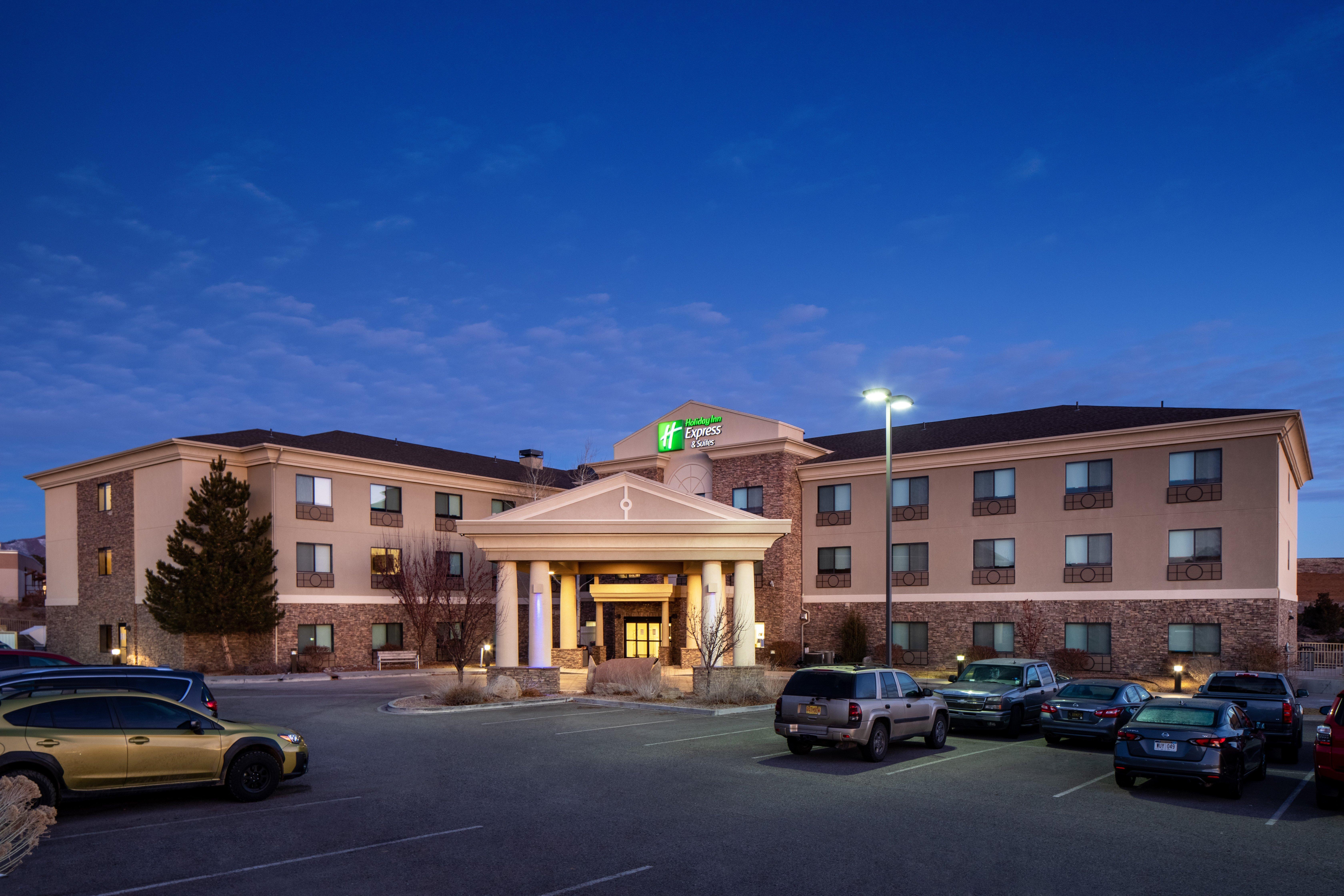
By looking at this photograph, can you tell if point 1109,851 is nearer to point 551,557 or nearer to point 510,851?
point 510,851

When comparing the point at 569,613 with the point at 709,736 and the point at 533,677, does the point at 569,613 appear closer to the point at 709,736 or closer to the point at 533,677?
the point at 533,677

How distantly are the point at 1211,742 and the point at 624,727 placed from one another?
12.0 meters

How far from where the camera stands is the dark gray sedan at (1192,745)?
1334 centimetres

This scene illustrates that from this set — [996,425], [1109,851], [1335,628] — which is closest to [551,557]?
[1109,851]

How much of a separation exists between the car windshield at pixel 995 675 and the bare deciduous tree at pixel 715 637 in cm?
741

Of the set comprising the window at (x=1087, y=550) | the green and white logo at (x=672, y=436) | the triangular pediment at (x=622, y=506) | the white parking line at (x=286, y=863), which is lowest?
the white parking line at (x=286, y=863)

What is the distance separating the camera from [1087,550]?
3709 cm

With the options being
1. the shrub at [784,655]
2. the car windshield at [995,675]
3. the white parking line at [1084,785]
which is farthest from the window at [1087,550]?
the white parking line at [1084,785]

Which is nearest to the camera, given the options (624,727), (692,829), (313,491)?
(692,829)

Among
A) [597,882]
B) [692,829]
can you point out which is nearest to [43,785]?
[597,882]

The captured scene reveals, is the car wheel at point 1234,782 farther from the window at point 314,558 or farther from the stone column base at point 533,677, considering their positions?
the window at point 314,558

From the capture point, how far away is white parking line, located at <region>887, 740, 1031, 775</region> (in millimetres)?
15617

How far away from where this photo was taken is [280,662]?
40188 mm

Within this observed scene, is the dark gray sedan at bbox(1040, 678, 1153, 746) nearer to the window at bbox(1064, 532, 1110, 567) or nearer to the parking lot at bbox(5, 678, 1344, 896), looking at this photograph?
the parking lot at bbox(5, 678, 1344, 896)
